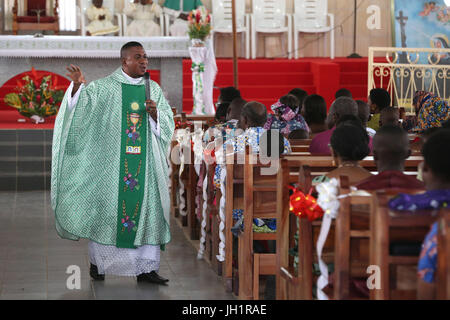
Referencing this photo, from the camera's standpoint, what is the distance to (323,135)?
5.81 metres

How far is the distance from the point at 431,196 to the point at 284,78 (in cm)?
1093

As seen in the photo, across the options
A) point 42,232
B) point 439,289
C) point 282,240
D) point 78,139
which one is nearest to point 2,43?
point 42,232

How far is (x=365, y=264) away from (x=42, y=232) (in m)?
4.57

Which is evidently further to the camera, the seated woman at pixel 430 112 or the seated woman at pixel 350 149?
the seated woman at pixel 430 112

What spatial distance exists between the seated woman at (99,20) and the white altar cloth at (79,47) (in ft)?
9.39

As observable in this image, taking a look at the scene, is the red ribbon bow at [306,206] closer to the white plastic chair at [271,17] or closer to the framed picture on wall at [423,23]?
the framed picture on wall at [423,23]

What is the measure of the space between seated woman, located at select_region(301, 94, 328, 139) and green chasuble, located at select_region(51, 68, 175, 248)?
1609 millimetres

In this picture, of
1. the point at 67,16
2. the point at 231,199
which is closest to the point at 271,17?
the point at 67,16

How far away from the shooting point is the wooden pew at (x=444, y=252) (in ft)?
9.79

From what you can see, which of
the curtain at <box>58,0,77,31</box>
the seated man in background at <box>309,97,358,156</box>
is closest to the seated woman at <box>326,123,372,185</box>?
the seated man in background at <box>309,97,358,156</box>

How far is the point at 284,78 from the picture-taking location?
1409 centimetres

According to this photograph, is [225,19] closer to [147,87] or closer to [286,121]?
[286,121]

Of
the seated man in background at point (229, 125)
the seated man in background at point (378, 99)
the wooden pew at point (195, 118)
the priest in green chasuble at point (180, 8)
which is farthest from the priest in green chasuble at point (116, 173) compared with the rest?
the priest in green chasuble at point (180, 8)

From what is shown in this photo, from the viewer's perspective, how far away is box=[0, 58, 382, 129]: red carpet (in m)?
13.5
